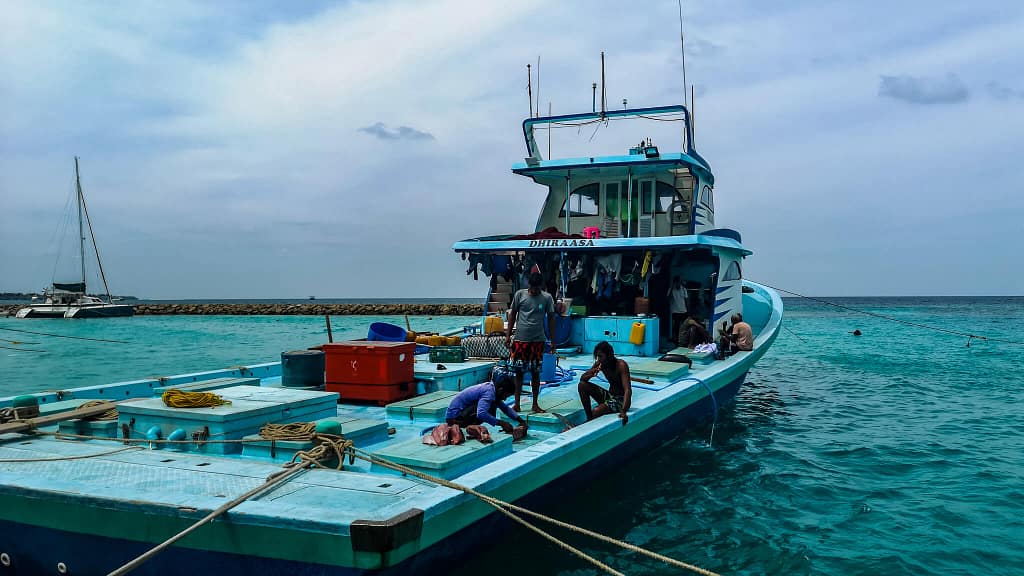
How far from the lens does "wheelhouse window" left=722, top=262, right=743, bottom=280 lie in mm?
12938

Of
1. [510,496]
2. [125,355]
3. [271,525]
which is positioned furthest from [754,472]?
[125,355]

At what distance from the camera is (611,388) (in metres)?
7.37

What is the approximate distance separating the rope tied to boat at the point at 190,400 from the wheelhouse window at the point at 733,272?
9.82m

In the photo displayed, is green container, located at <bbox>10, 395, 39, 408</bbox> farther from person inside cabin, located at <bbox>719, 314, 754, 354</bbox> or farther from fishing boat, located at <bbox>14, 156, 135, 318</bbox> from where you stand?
fishing boat, located at <bbox>14, 156, 135, 318</bbox>

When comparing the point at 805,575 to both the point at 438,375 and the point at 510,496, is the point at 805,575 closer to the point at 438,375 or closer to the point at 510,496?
the point at 510,496

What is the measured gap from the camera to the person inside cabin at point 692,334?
39.0 feet

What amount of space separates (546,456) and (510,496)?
0.55 metres

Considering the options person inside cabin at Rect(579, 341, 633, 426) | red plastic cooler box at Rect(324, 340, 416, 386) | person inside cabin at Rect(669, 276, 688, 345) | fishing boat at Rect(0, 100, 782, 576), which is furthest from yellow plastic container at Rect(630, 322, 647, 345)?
red plastic cooler box at Rect(324, 340, 416, 386)

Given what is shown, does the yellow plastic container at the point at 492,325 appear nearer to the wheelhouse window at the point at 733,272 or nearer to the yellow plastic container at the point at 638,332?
the yellow plastic container at the point at 638,332

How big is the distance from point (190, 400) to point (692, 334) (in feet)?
29.0

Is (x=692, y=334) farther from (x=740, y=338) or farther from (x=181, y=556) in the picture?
(x=181, y=556)

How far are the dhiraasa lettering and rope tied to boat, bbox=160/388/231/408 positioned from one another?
7019 millimetres

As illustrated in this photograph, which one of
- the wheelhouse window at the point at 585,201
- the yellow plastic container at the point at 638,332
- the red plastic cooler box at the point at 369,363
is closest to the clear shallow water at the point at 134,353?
the wheelhouse window at the point at 585,201

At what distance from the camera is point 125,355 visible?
30.8 m
